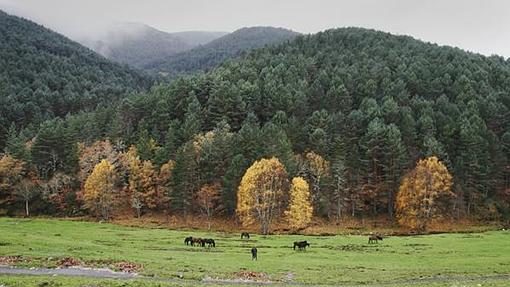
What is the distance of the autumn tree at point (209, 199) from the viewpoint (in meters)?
121

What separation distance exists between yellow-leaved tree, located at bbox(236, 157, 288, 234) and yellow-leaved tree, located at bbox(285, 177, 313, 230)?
3.03m

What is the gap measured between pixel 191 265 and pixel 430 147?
94648 mm

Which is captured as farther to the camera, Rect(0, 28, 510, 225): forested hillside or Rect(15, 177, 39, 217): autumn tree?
Rect(15, 177, 39, 217): autumn tree

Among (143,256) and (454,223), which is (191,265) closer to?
(143,256)

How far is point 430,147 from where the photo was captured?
129m

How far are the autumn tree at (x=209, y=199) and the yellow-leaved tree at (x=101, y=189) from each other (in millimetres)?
Answer: 22314

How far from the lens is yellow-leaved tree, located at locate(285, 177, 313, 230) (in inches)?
4304

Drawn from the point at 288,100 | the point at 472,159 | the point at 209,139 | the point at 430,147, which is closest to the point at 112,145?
the point at 209,139

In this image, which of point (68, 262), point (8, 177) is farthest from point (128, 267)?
point (8, 177)

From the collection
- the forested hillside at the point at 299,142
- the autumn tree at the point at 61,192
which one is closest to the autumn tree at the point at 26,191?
the autumn tree at the point at 61,192

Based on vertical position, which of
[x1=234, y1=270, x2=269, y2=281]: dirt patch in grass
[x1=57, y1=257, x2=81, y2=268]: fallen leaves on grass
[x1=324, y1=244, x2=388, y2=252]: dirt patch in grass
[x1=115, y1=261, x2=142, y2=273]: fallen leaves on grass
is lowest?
[x1=324, y1=244, x2=388, y2=252]: dirt patch in grass

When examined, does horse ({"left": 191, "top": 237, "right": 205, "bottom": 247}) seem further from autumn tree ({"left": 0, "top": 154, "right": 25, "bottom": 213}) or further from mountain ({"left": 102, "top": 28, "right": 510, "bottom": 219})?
autumn tree ({"left": 0, "top": 154, "right": 25, "bottom": 213})

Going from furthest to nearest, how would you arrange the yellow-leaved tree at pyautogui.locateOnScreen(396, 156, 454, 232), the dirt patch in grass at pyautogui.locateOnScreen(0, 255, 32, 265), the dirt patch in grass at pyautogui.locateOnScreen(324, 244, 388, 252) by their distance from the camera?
1. the yellow-leaved tree at pyautogui.locateOnScreen(396, 156, 454, 232)
2. the dirt patch in grass at pyautogui.locateOnScreen(324, 244, 388, 252)
3. the dirt patch in grass at pyautogui.locateOnScreen(0, 255, 32, 265)

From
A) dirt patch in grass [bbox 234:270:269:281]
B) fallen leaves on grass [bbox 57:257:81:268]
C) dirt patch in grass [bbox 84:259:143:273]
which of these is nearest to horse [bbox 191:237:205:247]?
dirt patch in grass [bbox 84:259:143:273]
